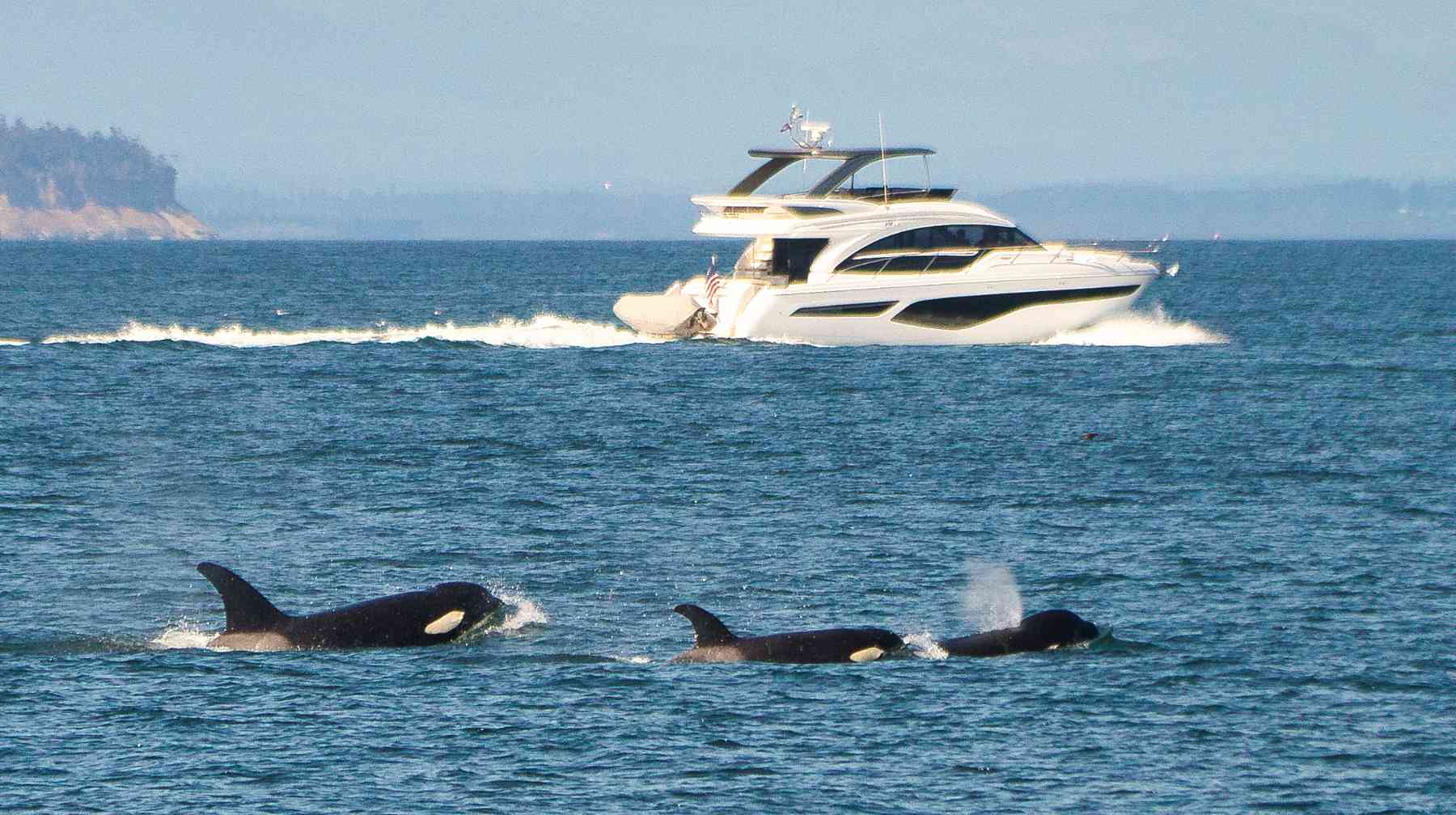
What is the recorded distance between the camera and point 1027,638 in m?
21.7

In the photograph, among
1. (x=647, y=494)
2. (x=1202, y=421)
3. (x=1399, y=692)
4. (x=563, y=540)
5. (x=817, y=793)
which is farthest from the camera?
(x=1202, y=421)

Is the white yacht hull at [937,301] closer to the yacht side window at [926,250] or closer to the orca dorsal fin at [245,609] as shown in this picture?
the yacht side window at [926,250]

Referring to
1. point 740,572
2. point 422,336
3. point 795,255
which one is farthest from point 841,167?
point 740,572

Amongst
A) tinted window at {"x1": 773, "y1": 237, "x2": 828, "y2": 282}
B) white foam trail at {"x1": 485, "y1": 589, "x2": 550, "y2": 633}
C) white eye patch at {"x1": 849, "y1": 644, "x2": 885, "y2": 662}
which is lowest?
white foam trail at {"x1": 485, "y1": 589, "x2": 550, "y2": 633}

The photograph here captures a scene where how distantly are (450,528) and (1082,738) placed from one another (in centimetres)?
1420

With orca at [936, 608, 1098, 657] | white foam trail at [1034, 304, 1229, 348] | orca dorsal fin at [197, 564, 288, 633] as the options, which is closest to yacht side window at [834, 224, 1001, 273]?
white foam trail at [1034, 304, 1229, 348]

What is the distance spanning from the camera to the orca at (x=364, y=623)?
2145cm

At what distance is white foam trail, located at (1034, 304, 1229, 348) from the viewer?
5859 centimetres

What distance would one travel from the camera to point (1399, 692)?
20375 millimetres

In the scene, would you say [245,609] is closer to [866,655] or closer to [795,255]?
[866,655]

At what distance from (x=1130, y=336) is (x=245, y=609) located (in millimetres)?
44006

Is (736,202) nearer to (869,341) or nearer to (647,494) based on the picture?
(869,341)

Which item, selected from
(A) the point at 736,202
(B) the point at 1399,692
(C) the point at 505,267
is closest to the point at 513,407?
(A) the point at 736,202

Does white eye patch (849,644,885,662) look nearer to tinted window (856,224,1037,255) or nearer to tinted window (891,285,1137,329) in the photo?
tinted window (856,224,1037,255)
